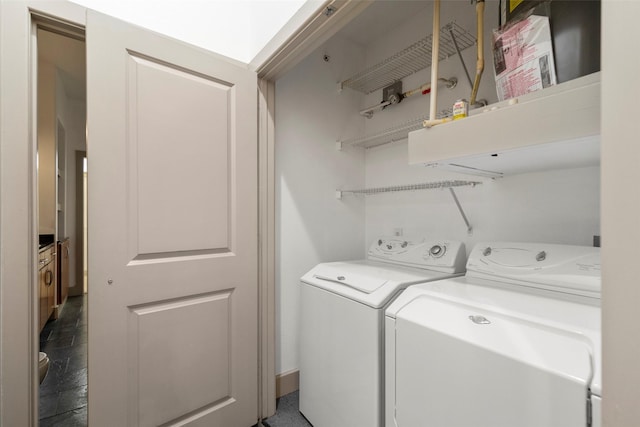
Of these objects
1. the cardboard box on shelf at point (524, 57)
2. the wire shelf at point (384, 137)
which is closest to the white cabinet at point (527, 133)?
the cardboard box on shelf at point (524, 57)

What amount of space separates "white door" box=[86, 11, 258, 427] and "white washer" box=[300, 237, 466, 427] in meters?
0.34

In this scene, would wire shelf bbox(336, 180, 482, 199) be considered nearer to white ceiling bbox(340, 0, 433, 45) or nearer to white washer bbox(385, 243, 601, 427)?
white washer bbox(385, 243, 601, 427)

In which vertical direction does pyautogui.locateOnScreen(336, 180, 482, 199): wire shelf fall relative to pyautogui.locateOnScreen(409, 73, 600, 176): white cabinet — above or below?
below

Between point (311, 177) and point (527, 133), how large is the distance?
1.49 m

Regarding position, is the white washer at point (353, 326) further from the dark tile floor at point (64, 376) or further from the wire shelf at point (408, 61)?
the dark tile floor at point (64, 376)

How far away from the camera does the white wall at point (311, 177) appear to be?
6.62 ft

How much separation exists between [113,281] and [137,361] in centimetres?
39

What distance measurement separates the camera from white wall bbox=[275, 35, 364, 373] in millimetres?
2018

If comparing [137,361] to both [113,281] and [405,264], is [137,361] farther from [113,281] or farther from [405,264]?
[405,264]

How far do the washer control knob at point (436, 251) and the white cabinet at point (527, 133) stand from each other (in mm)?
565

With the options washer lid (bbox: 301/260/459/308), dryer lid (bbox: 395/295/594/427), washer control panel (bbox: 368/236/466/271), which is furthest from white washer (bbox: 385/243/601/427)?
washer control panel (bbox: 368/236/466/271)

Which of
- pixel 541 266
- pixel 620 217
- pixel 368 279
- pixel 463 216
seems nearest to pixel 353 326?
pixel 368 279

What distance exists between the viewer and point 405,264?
1.79 meters

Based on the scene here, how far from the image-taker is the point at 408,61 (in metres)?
1.89
